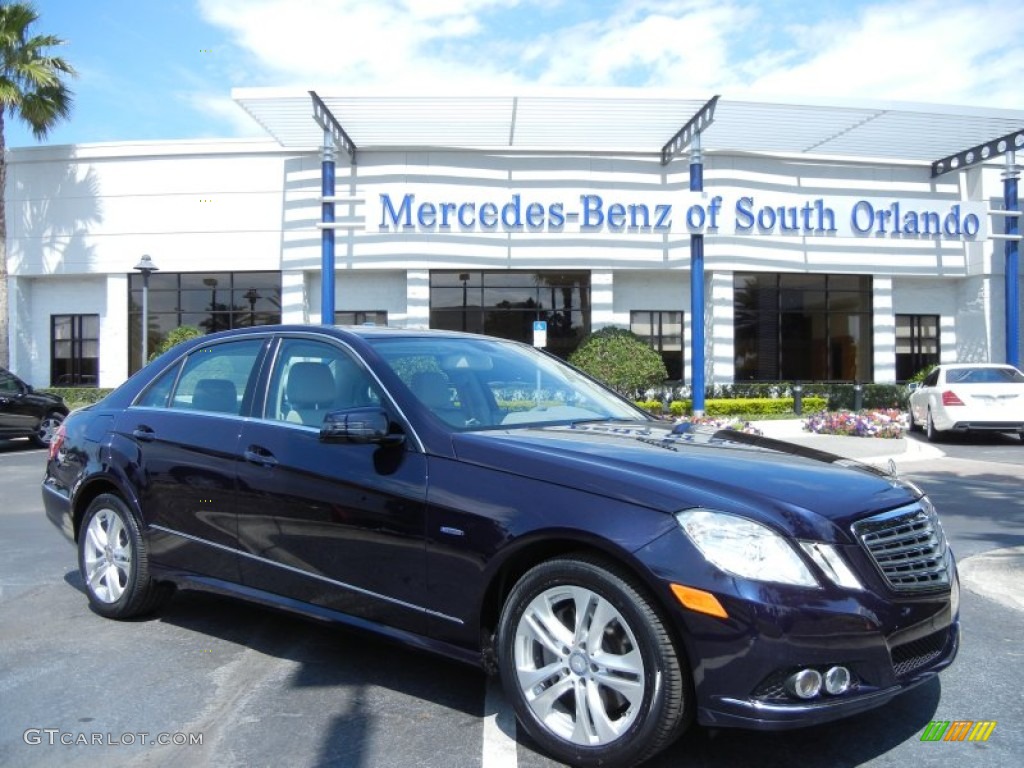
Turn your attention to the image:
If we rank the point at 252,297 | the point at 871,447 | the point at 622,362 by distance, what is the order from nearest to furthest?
1. the point at 871,447
2. the point at 622,362
3. the point at 252,297

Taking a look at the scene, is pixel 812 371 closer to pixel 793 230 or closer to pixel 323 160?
pixel 793 230

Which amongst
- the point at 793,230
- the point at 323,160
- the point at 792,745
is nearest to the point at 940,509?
the point at 792,745

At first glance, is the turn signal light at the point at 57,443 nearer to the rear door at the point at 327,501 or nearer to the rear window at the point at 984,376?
the rear door at the point at 327,501

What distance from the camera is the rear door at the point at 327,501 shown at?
361 centimetres

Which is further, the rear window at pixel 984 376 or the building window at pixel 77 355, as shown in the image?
the building window at pixel 77 355

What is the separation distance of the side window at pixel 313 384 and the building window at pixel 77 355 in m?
23.2

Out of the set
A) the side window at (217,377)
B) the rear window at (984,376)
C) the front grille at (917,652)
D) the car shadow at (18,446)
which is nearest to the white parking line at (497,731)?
the front grille at (917,652)

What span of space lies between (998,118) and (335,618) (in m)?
23.1

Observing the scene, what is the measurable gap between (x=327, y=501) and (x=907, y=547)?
2.36 metres

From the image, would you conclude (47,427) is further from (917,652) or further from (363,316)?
(917,652)

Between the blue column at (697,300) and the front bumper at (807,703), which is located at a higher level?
the blue column at (697,300)

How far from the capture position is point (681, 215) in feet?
69.1

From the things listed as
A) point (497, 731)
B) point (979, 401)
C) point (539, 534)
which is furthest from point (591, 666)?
point (979, 401)

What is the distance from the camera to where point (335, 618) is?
153 inches
